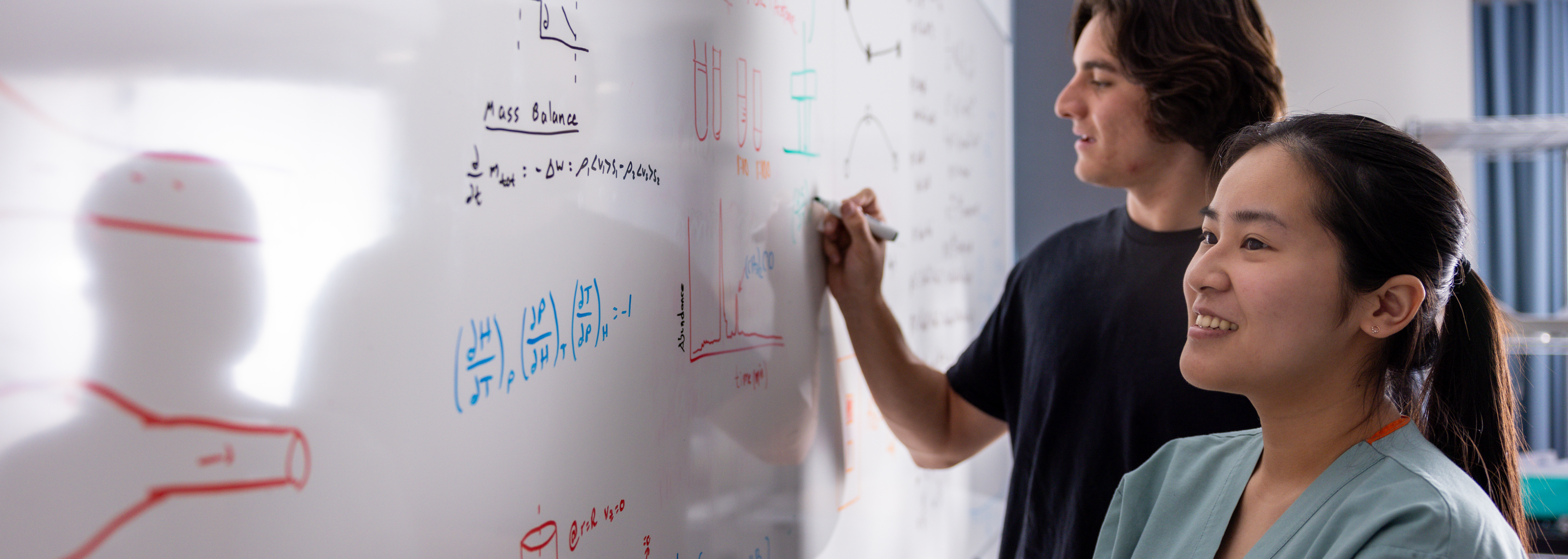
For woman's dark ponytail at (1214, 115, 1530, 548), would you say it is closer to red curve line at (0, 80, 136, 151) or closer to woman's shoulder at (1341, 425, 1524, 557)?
woman's shoulder at (1341, 425, 1524, 557)

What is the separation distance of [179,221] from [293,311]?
69 millimetres

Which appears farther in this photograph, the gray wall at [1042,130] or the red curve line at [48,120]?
the gray wall at [1042,130]

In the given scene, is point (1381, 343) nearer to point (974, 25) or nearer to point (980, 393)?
point (980, 393)

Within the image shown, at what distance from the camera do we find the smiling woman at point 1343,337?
749 millimetres

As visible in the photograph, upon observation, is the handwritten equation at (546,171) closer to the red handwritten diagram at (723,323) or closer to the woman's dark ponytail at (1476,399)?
the red handwritten diagram at (723,323)

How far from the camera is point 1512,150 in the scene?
281 centimetres

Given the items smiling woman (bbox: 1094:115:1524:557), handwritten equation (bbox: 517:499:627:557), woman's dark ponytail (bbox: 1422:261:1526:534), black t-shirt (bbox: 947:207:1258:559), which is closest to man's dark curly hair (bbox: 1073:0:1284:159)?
black t-shirt (bbox: 947:207:1258:559)

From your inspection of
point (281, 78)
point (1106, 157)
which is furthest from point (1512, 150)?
point (281, 78)

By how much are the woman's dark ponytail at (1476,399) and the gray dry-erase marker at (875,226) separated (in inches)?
23.0

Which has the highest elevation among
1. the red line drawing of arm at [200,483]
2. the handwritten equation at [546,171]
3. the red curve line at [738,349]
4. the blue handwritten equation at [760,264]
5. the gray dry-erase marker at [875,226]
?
the handwritten equation at [546,171]

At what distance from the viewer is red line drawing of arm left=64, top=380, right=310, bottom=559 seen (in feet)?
1.17

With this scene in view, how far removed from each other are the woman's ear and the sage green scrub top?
0.29ft

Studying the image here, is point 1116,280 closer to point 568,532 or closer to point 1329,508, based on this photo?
point 1329,508

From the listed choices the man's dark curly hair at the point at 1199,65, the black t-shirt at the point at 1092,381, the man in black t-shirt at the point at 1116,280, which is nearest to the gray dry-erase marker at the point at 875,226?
the man in black t-shirt at the point at 1116,280
